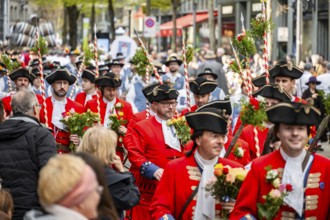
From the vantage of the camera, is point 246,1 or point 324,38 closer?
point 324,38

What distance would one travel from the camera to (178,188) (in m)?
8.80

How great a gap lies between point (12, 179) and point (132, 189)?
4.71 feet

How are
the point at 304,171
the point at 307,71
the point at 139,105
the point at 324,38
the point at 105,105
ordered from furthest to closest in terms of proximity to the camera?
the point at 324,38 < the point at 307,71 < the point at 139,105 < the point at 105,105 < the point at 304,171

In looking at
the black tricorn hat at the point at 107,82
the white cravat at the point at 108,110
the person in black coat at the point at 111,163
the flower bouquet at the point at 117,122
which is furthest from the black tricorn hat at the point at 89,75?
the person in black coat at the point at 111,163

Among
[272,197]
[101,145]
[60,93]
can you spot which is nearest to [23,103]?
[101,145]

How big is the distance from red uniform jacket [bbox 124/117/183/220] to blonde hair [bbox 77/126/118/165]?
3052 millimetres

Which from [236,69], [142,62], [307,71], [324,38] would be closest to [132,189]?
[236,69]

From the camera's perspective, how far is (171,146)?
11.7 m

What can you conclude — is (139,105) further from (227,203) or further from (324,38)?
(324,38)

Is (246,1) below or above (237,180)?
above

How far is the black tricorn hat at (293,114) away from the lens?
25.5 feet

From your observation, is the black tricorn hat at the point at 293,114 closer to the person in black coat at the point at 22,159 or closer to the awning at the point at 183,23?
the person in black coat at the point at 22,159

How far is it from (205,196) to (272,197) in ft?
3.86

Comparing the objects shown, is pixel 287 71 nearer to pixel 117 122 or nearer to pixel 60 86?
pixel 117 122
